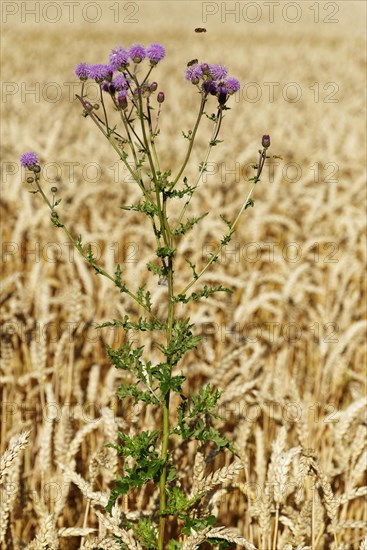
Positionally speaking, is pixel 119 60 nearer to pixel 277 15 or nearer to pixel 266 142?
pixel 266 142

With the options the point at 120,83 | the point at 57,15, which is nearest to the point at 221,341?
the point at 120,83

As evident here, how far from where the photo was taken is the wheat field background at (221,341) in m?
2.06

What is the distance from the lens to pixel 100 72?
1.52 meters

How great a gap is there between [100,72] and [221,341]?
2.15 m

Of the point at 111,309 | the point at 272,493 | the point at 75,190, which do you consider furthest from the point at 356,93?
the point at 272,493

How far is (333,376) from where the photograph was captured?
310 cm

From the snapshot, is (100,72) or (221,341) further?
(221,341)

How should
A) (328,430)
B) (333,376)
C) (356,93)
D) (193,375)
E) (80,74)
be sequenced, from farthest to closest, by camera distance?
(356,93) < (193,375) < (333,376) < (328,430) < (80,74)

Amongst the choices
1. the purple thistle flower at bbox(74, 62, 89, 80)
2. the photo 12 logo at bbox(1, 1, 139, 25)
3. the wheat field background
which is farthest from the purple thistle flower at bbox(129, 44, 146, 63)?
the photo 12 logo at bbox(1, 1, 139, 25)

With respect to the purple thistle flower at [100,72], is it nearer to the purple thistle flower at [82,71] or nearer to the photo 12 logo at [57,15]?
the purple thistle flower at [82,71]

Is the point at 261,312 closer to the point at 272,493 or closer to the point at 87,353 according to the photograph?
the point at 87,353

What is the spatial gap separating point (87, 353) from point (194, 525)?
6.41 ft

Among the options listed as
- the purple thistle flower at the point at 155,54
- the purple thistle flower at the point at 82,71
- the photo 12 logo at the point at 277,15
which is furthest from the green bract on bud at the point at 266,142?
the photo 12 logo at the point at 277,15

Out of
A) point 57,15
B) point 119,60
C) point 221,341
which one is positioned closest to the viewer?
point 119,60
